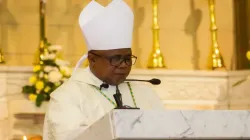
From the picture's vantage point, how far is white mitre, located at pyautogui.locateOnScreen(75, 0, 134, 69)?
2.77m

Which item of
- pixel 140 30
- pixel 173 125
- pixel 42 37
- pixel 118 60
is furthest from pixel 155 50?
pixel 173 125

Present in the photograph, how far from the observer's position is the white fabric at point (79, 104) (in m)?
2.44

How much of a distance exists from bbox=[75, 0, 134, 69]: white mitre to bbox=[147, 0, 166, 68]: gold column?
173cm

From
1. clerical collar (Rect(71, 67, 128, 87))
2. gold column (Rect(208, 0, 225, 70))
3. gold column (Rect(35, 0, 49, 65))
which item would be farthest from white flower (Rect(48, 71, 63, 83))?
gold column (Rect(208, 0, 225, 70))

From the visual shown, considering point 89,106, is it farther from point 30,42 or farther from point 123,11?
point 30,42

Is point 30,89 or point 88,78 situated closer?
point 88,78

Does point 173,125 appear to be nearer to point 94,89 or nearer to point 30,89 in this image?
point 94,89

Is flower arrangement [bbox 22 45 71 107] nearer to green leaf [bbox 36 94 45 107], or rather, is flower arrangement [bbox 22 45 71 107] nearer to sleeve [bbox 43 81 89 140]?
green leaf [bbox 36 94 45 107]

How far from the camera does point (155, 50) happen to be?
4656mm

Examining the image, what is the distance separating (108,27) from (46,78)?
4.60ft

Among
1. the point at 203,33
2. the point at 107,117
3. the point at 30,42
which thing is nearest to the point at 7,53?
the point at 30,42

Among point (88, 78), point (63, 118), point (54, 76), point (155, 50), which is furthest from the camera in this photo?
point (155, 50)

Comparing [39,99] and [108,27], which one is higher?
[108,27]

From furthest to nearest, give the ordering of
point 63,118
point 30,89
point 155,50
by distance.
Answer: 1. point 155,50
2. point 30,89
3. point 63,118
